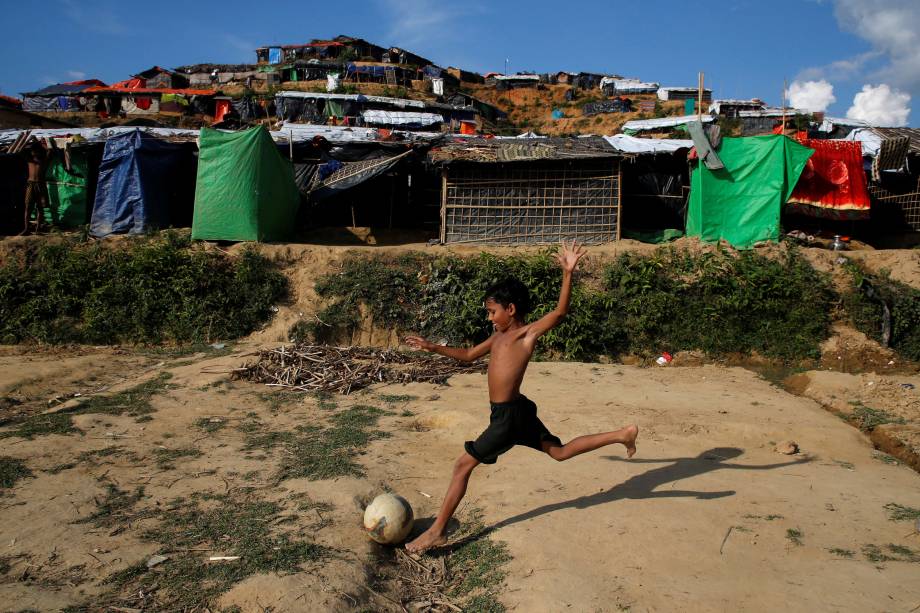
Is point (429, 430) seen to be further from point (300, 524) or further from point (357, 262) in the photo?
point (357, 262)

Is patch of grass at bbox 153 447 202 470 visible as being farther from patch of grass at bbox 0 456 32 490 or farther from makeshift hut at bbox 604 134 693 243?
makeshift hut at bbox 604 134 693 243

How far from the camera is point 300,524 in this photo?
411 centimetres

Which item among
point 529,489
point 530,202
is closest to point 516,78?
point 530,202

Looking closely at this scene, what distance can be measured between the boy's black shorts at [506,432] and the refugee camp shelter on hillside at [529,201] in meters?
9.06

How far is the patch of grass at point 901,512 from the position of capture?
4215mm

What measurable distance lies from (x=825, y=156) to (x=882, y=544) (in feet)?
36.9

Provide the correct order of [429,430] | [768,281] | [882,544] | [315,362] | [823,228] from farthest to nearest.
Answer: [823,228] → [768,281] → [315,362] → [429,430] → [882,544]

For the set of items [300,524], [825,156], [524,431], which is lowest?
[300,524]

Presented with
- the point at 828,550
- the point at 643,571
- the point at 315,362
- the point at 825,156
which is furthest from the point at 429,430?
the point at 825,156

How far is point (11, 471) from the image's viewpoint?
480cm

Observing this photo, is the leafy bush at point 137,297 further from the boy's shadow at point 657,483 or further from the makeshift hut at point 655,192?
the makeshift hut at point 655,192

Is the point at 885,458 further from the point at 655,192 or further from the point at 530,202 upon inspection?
the point at 655,192

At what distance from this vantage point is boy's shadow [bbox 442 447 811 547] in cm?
433

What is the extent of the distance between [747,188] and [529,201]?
4125mm
